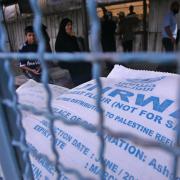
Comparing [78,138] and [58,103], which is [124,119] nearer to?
[78,138]

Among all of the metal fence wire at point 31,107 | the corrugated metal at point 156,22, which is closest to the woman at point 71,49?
the metal fence wire at point 31,107

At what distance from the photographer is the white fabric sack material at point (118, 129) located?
32.2 inches

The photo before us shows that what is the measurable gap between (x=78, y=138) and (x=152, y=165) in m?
0.26

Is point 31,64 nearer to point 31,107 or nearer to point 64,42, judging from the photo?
point 64,42

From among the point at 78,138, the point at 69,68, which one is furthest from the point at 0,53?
the point at 69,68

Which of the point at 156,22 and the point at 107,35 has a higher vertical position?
the point at 156,22

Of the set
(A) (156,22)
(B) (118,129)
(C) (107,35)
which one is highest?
(A) (156,22)

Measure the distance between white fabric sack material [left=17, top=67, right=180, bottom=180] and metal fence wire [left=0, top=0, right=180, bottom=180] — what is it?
101 millimetres

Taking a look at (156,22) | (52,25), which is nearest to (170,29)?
(156,22)

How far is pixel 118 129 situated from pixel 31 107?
16.6 inches

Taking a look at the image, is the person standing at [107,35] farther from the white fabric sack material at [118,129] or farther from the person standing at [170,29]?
the white fabric sack material at [118,129]

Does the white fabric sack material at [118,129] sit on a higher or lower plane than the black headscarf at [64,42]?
lower

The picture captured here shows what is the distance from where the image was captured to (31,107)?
1.76 ft

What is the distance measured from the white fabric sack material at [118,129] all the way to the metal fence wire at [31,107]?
101mm
